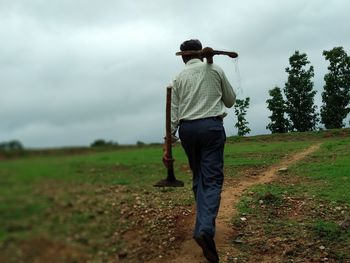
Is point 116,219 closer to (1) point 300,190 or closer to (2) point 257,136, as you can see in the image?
(1) point 300,190

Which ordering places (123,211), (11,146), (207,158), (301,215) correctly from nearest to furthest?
(11,146) < (123,211) < (207,158) < (301,215)

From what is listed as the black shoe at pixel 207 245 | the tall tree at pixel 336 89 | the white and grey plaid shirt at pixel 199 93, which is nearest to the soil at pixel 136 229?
the black shoe at pixel 207 245

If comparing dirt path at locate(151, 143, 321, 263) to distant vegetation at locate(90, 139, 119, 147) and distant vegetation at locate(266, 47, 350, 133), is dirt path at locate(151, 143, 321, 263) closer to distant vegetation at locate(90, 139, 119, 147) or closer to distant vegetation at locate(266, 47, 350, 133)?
distant vegetation at locate(90, 139, 119, 147)

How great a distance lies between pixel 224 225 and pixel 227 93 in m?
2.01

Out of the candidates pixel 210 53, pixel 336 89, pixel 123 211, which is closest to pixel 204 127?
pixel 210 53

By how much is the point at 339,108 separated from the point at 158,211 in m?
29.2

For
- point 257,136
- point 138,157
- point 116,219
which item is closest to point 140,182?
point 138,157

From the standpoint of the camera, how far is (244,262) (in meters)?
5.18

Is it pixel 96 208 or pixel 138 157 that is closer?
pixel 96 208

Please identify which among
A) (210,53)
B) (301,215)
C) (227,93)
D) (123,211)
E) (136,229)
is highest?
(210,53)

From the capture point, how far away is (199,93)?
4660 millimetres

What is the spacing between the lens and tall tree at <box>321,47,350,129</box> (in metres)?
A: 33.4

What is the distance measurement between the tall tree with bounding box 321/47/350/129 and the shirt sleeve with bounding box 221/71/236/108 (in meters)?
29.3

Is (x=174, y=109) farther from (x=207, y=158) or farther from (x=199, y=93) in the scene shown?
(x=207, y=158)
